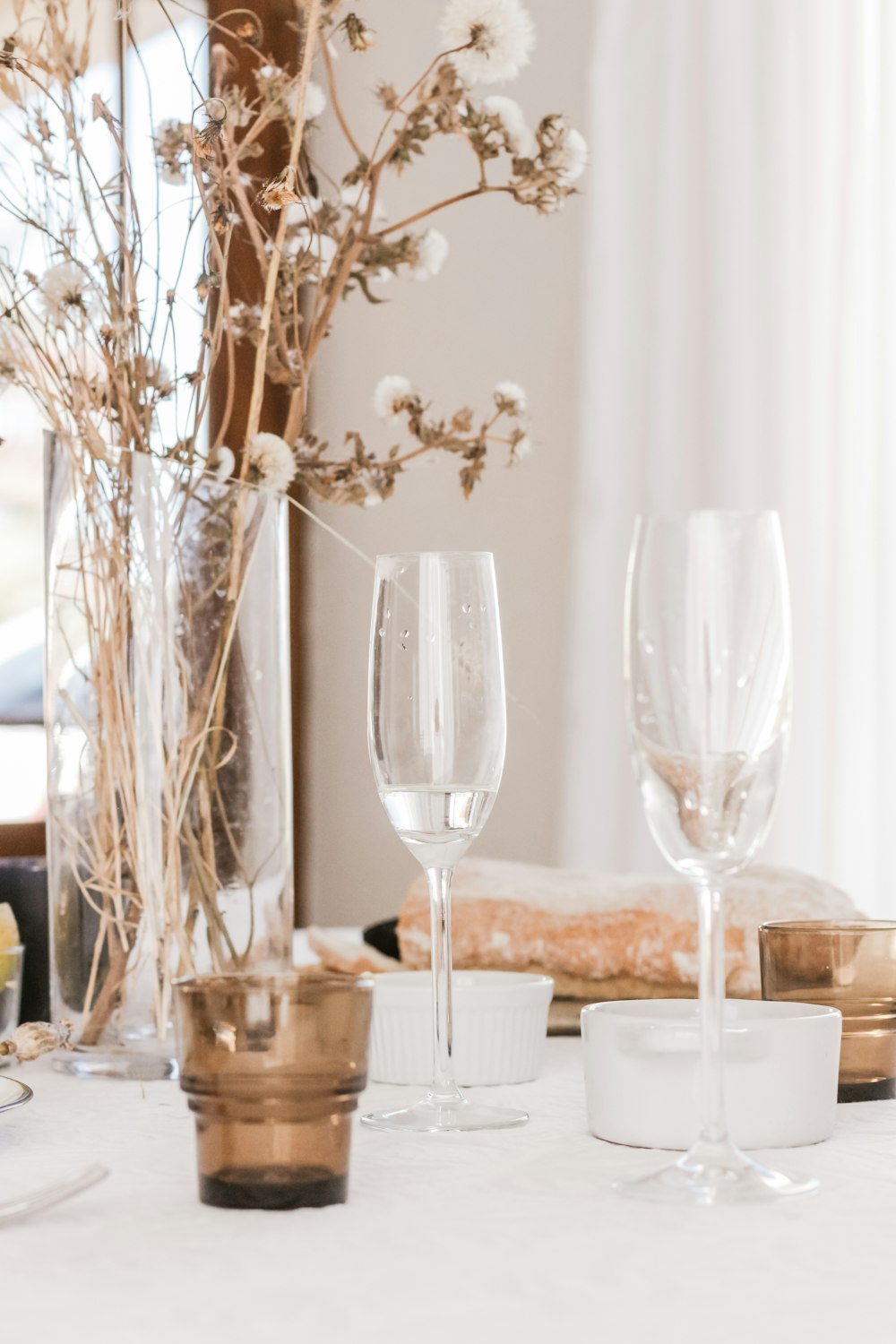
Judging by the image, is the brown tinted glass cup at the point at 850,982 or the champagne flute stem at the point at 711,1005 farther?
the brown tinted glass cup at the point at 850,982

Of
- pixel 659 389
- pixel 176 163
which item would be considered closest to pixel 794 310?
pixel 659 389

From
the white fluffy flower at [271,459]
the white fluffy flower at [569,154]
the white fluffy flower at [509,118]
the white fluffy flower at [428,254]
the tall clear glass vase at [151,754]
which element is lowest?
the tall clear glass vase at [151,754]

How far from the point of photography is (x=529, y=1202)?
0.57m

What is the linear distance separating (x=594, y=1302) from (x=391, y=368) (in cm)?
223

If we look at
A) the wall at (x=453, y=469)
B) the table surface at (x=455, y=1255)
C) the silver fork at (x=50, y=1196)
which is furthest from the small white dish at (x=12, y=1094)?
the wall at (x=453, y=469)

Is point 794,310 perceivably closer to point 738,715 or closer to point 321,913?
point 321,913

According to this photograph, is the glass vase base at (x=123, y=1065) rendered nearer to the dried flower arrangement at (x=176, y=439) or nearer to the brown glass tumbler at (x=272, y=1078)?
the dried flower arrangement at (x=176, y=439)

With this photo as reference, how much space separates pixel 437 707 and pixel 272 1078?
0.74 feet

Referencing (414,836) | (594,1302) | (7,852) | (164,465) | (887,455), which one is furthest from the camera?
(7,852)

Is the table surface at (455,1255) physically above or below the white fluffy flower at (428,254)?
below

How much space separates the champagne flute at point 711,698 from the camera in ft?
1.77

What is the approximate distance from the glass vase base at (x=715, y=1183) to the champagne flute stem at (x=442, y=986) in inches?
6.6

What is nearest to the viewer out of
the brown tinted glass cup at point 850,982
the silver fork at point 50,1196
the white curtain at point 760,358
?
the silver fork at point 50,1196

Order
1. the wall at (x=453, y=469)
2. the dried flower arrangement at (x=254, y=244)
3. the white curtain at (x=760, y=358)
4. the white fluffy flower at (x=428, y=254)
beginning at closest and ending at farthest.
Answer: the dried flower arrangement at (x=254, y=244) → the white fluffy flower at (x=428, y=254) → the white curtain at (x=760, y=358) → the wall at (x=453, y=469)
